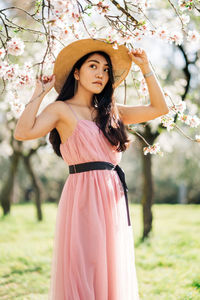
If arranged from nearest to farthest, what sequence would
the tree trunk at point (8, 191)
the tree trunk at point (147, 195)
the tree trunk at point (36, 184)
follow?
1. the tree trunk at point (147, 195)
2. the tree trunk at point (36, 184)
3. the tree trunk at point (8, 191)

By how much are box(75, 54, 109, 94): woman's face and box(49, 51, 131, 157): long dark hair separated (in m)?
0.04

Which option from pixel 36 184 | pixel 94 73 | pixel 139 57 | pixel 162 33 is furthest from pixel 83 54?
pixel 36 184

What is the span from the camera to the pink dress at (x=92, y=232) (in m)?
2.42

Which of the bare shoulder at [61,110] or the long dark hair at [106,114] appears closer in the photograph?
the bare shoulder at [61,110]

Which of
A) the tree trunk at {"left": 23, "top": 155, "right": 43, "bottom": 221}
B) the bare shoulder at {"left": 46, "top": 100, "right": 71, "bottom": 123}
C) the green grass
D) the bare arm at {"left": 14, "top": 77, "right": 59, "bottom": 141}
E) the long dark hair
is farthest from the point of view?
the tree trunk at {"left": 23, "top": 155, "right": 43, "bottom": 221}

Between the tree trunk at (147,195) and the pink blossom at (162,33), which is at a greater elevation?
the pink blossom at (162,33)

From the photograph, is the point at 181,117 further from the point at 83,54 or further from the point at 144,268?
the point at 144,268

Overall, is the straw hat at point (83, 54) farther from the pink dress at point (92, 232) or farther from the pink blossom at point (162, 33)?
the pink dress at point (92, 232)

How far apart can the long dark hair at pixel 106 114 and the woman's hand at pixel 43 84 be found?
267mm

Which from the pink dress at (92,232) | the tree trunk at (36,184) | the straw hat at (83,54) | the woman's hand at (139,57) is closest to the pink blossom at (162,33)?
the woman's hand at (139,57)

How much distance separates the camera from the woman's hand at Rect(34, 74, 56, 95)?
2.48 m

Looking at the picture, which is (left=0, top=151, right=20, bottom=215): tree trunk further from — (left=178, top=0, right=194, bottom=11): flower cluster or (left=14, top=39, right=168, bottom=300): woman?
(left=178, top=0, right=194, bottom=11): flower cluster

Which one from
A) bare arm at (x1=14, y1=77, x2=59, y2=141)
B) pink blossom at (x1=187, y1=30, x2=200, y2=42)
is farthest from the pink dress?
pink blossom at (x1=187, y1=30, x2=200, y2=42)

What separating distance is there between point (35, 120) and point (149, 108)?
2.97 ft
